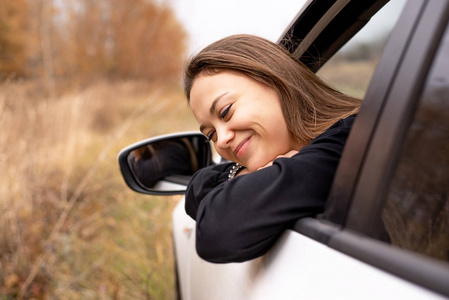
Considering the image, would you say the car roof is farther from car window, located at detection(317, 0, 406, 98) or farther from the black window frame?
the black window frame

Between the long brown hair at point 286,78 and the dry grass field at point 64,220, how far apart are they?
5.85 feet

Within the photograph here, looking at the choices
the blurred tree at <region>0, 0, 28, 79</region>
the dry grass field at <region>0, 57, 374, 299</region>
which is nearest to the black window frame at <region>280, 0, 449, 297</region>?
the dry grass field at <region>0, 57, 374, 299</region>

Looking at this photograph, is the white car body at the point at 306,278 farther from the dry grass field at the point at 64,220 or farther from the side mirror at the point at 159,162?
the dry grass field at the point at 64,220

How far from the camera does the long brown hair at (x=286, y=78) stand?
1.53 m

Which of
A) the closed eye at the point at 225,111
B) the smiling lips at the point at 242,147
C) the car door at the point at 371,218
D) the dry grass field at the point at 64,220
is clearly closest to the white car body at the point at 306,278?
the car door at the point at 371,218

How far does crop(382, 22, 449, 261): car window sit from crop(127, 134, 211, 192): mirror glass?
128 cm

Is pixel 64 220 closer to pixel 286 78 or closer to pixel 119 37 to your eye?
pixel 286 78

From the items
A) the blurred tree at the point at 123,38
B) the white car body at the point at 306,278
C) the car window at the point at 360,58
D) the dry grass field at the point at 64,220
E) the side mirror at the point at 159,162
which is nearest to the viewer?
the white car body at the point at 306,278

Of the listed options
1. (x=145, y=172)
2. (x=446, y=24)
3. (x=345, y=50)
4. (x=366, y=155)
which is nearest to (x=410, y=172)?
(x=366, y=155)

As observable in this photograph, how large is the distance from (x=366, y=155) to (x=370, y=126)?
54 mm

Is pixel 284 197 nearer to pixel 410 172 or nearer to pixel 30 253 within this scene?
pixel 410 172

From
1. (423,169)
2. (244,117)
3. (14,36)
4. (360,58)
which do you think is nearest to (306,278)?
(423,169)

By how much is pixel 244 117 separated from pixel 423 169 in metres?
0.73

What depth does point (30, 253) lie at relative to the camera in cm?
375
